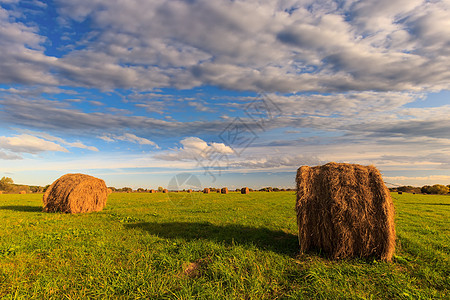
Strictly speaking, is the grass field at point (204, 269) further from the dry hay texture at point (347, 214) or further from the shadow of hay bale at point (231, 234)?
the dry hay texture at point (347, 214)

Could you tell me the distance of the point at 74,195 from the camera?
1616cm

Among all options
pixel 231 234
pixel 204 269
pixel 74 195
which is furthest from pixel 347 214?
pixel 74 195

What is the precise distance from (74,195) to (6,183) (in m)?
68.5

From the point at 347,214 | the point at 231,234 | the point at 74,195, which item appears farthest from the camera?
the point at 74,195

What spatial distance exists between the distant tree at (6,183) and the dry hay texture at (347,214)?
81.9m

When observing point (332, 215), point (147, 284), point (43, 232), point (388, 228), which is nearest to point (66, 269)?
point (147, 284)

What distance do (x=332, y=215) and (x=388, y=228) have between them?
1595 millimetres

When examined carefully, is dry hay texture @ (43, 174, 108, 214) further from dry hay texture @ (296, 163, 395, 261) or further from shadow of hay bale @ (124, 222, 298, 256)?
dry hay texture @ (296, 163, 395, 261)

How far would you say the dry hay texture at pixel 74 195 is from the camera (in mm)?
16062

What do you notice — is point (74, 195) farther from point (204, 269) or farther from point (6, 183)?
point (6, 183)

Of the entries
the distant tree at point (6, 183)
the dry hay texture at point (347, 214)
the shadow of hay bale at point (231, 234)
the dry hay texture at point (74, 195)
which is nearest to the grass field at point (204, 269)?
the shadow of hay bale at point (231, 234)

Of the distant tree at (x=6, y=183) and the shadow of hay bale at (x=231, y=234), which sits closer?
the shadow of hay bale at (x=231, y=234)

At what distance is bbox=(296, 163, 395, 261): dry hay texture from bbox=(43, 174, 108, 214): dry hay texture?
15815 millimetres

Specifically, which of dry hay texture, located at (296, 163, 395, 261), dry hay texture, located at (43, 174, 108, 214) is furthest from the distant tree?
dry hay texture, located at (296, 163, 395, 261)
